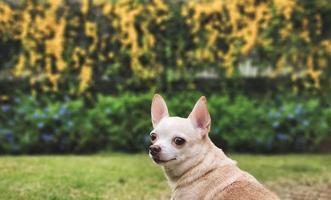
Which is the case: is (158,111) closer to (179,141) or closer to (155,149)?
(179,141)

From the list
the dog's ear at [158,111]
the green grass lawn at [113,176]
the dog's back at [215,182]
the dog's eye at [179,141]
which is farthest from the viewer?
the green grass lawn at [113,176]

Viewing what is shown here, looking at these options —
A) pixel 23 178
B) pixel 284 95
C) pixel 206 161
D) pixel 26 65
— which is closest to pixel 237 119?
pixel 284 95

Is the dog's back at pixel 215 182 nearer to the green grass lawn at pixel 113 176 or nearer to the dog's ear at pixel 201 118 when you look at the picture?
the dog's ear at pixel 201 118

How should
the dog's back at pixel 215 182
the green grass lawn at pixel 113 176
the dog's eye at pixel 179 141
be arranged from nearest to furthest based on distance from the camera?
the dog's back at pixel 215 182 < the dog's eye at pixel 179 141 < the green grass lawn at pixel 113 176

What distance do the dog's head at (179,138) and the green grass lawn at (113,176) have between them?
6.12ft

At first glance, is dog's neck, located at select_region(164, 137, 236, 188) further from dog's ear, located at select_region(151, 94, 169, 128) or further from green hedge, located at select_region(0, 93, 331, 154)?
green hedge, located at select_region(0, 93, 331, 154)

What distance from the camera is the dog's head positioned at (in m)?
4.99

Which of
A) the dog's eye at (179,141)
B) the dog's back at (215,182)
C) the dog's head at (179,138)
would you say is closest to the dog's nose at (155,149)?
the dog's head at (179,138)

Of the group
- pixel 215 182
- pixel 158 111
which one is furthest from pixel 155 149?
pixel 158 111

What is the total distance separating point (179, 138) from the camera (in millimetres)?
5043

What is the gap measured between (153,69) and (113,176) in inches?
109

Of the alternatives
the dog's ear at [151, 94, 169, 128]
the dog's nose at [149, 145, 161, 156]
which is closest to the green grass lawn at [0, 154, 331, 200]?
the dog's ear at [151, 94, 169, 128]

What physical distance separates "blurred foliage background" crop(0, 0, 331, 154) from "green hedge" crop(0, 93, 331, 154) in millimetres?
15

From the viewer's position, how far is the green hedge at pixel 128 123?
33.2 feet
